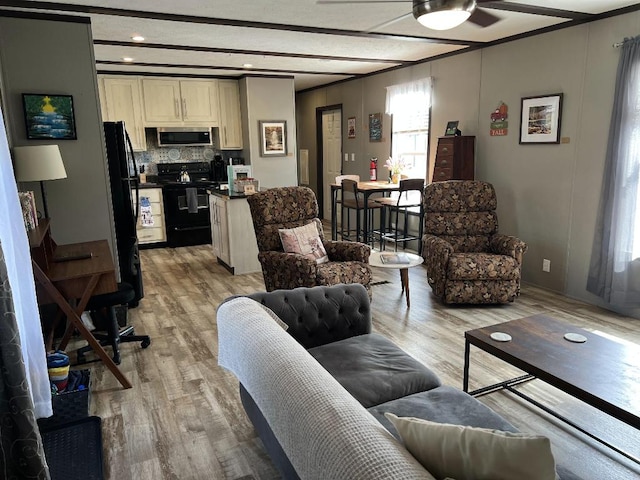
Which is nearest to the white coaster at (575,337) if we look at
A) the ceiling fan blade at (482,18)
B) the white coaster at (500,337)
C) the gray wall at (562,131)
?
the white coaster at (500,337)

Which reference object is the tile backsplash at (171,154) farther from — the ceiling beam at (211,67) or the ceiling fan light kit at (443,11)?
the ceiling fan light kit at (443,11)

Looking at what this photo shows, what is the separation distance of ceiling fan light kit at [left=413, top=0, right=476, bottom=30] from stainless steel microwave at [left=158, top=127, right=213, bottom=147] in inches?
203

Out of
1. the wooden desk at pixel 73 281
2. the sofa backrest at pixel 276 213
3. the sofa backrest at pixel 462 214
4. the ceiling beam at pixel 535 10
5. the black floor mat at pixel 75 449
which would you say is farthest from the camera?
the sofa backrest at pixel 462 214

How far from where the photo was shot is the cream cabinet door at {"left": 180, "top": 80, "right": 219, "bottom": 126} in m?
6.77

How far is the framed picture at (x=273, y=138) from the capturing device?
22.8 ft

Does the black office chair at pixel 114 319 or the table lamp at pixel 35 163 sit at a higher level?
the table lamp at pixel 35 163

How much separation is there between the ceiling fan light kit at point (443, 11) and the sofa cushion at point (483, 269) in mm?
2147

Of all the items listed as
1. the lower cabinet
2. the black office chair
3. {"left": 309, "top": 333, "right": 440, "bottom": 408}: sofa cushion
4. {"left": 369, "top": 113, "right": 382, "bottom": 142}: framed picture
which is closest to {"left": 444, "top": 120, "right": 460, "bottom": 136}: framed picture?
{"left": 369, "top": 113, "right": 382, "bottom": 142}: framed picture

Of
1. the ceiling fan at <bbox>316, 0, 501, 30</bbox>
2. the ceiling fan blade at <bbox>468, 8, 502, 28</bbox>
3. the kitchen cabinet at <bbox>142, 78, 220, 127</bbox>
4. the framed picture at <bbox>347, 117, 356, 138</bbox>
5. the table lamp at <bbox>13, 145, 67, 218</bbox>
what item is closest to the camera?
the ceiling fan at <bbox>316, 0, 501, 30</bbox>

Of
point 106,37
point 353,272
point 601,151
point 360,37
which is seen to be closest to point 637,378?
point 353,272

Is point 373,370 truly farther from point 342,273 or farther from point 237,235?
point 237,235

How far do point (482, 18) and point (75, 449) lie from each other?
3341mm

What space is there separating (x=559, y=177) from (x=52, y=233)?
14.8ft

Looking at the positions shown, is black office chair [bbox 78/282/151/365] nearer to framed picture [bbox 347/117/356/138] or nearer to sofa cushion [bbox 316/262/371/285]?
sofa cushion [bbox 316/262/371/285]
